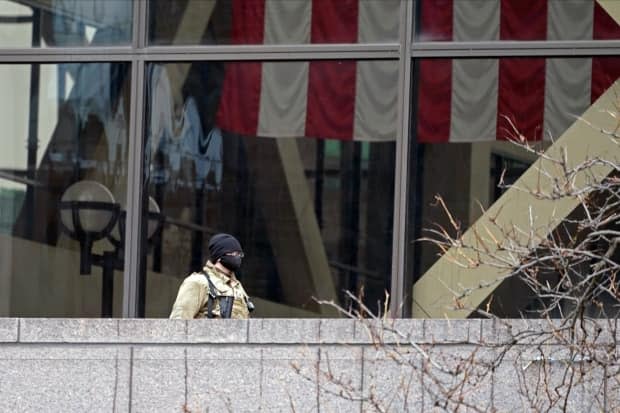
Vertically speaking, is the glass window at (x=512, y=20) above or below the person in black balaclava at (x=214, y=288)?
above

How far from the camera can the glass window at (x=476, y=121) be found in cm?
1041

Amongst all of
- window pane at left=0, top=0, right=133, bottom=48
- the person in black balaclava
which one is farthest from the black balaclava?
window pane at left=0, top=0, right=133, bottom=48

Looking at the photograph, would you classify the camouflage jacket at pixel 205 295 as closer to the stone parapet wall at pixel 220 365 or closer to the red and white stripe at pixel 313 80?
the stone parapet wall at pixel 220 365

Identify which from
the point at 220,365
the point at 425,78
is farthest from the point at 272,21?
the point at 220,365

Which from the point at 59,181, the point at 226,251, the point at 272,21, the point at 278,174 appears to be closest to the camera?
the point at 226,251

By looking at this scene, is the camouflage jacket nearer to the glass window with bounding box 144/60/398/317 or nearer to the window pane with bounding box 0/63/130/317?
the glass window with bounding box 144/60/398/317

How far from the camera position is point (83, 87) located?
36.9ft

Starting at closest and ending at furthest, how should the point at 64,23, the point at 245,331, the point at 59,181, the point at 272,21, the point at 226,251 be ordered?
Result: the point at 245,331
the point at 226,251
the point at 272,21
the point at 59,181
the point at 64,23

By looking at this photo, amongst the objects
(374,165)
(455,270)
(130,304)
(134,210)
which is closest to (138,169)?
(134,210)

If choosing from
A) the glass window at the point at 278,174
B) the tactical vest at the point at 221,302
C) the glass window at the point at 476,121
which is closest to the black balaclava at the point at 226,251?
the tactical vest at the point at 221,302

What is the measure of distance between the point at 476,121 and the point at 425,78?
513mm

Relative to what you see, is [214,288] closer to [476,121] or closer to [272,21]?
[476,121]

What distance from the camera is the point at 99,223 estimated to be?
11.1m

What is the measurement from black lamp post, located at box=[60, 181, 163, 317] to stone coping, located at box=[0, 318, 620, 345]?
196cm
